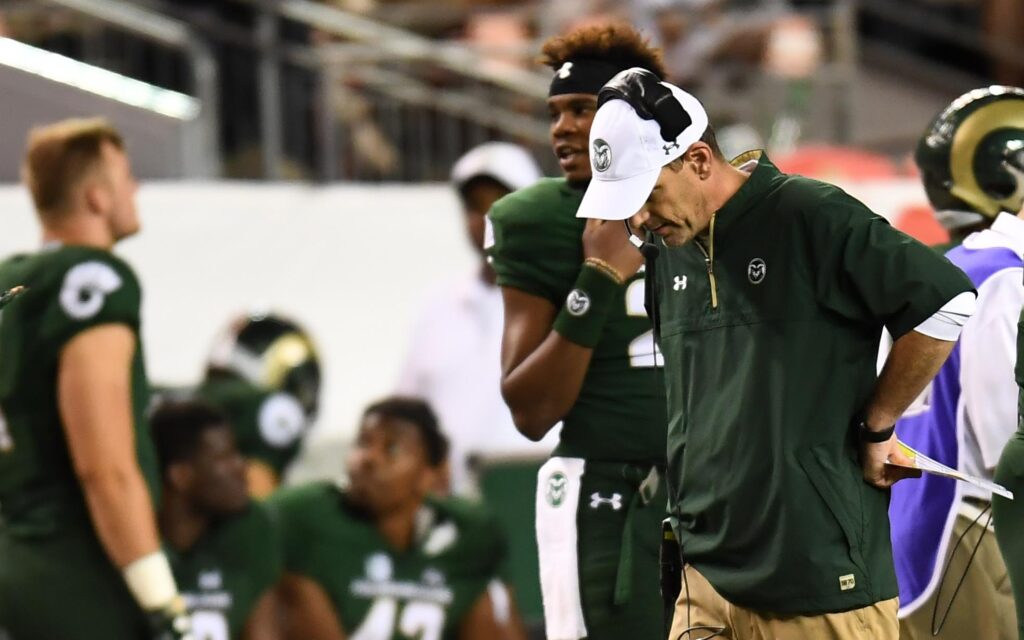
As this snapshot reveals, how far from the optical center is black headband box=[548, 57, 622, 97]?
13.8 ft

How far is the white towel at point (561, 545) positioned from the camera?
14.0ft

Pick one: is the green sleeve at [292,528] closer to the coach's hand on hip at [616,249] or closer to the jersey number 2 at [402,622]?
the jersey number 2 at [402,622]

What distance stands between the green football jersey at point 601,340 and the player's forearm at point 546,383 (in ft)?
0.29

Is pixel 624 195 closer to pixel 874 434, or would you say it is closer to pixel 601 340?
pixel 874 434

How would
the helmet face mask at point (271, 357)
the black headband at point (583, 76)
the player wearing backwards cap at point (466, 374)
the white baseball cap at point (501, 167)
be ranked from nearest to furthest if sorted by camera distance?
the black headband at point (583, 76) < the white baseball cap at point (501, 167) < the helmet face mask at point (271, 357) < the player wearing backwards cap at point (466, 374)

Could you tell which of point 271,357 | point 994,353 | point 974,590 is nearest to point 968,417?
point 994,353

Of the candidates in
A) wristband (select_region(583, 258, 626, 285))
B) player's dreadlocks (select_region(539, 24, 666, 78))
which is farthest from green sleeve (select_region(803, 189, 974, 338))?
player's dreadlocks (select_region(539, 24, 666, 78))

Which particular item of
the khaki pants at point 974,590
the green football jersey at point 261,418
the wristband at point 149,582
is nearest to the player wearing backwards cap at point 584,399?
the khaki pants at point 974,590

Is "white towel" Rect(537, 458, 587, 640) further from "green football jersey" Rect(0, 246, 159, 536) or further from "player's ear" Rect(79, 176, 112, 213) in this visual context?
"player's ear" Rect(79, 176, 112, 213)

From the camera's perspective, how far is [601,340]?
4.26 meters

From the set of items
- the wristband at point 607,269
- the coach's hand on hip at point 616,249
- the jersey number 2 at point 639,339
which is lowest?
the jersey number 2 at point 639,339

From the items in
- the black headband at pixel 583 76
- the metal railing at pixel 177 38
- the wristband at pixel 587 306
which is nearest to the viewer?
the wristband at pixel 587 306

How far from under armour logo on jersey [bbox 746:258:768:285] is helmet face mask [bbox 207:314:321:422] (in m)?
4.43

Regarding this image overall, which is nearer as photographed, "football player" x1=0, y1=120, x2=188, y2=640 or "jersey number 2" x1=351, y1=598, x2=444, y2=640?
"football player" x1=0, y1=120, x2=188, y2=640
